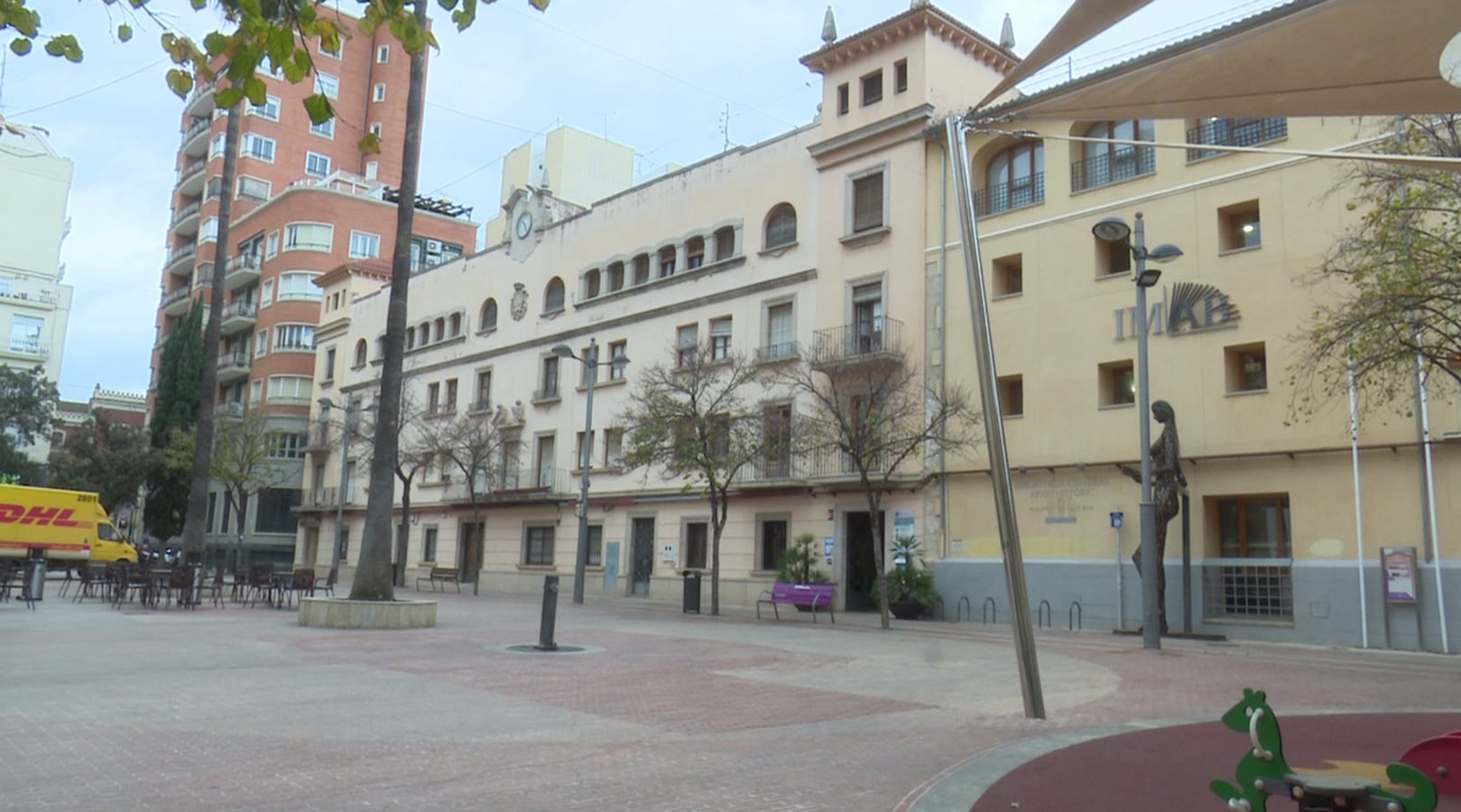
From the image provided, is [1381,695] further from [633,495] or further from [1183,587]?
[633,495]

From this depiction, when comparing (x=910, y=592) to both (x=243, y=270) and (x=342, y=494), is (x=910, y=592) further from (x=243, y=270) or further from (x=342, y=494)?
(x=243, y=270)

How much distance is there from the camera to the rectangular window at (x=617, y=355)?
36.5 m

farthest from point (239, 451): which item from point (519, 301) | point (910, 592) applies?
point (910, 592)

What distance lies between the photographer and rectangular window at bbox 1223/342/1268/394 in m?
21.6

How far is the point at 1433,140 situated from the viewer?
13.4 metres

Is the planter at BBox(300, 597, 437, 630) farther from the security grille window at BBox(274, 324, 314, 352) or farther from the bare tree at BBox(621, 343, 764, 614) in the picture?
the security grille window at BBox(274, 324, 314, 352)

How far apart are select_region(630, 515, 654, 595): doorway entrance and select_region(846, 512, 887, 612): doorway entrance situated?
818cm

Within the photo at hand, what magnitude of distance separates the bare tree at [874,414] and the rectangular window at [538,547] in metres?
13.0

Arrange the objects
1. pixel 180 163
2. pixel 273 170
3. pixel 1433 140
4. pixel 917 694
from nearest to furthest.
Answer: pixel 917 694 → pixel 1433 140 → pixel 273 170 → pixel 180 163

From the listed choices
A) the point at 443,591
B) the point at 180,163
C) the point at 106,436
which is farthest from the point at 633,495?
the point at 180,163

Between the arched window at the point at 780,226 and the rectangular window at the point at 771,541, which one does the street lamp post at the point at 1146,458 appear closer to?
the rectangular window at the point at 771,541

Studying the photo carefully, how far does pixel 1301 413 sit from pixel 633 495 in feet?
66.8

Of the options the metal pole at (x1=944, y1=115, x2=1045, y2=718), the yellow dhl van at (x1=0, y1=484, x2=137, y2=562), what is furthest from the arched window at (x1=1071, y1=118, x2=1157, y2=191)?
the yellow dhl van at (x1=0, y1=484, x2=137, y2=562)

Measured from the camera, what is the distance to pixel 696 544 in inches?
1315
